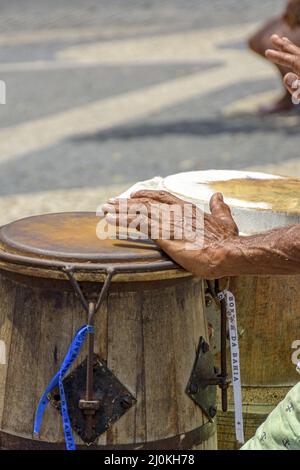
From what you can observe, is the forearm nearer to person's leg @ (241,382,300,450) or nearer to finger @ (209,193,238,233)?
finger @ (209,193,238,233)

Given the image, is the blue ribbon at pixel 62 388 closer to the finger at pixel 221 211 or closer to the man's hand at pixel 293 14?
the finger at pixel 221 211

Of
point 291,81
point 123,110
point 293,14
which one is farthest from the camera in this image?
point 123,110

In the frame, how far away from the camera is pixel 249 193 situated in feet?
9.38

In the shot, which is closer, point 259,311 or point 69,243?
point 69,243

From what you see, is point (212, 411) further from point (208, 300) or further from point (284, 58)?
point (284, 58)

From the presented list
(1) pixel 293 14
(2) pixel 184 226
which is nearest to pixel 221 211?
(2) pixel 184 226

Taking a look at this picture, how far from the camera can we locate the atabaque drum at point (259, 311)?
8.78 feet

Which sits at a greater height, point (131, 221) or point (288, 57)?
point (288, 57)

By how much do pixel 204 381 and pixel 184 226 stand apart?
1.25 ft

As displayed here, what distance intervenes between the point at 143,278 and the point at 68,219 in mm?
443

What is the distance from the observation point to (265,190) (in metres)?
2.92

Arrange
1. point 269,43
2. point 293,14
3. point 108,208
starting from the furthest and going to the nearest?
point 269,43, point 293,14, point 108,208

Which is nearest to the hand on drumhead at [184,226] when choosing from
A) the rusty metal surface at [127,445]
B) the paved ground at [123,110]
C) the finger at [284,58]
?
the rusty metal surface at [127,445]
